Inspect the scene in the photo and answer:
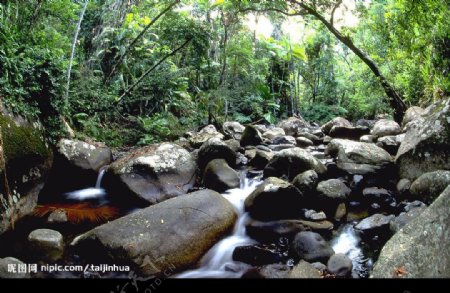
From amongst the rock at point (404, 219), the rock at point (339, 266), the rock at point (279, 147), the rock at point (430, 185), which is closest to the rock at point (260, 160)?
the rock at point (279, 147)

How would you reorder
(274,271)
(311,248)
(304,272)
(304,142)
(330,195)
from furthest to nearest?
1. (304,142)
2. (330,195)
3. (311,248)
4. (274,271)
5. (304,272)

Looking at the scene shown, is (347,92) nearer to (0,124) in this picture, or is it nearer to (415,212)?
(415,212)

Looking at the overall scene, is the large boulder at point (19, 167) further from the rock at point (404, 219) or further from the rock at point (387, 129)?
the rock at point (387, 129)

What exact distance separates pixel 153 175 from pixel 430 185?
4.71 m

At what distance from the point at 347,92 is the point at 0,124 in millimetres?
20825

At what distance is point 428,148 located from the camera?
16.9 ft

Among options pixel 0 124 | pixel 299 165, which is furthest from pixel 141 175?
pixel 299 165

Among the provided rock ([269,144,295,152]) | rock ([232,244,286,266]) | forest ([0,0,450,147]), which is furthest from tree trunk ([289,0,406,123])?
rock ([232,244,286,266])

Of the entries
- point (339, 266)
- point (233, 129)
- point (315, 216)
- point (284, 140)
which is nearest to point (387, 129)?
point (284, 140)

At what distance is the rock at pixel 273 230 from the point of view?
15.0 ft

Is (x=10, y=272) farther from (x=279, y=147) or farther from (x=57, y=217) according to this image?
(x=279, y=147)

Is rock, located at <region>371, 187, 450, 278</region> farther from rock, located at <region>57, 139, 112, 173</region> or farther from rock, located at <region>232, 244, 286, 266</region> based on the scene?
rock, located at <region>57, 139, 112, 173</region>

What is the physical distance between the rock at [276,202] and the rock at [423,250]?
2.17 metres

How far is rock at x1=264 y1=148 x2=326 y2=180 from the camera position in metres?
6.06
